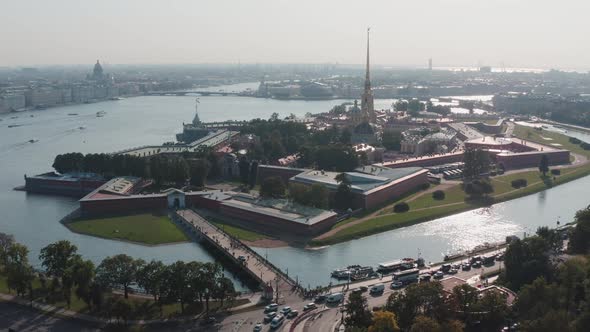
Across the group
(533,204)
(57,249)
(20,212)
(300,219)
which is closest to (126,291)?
(57,249)

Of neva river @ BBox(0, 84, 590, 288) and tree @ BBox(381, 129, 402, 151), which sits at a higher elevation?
tree @ BBox(381, 129, 402, 151)

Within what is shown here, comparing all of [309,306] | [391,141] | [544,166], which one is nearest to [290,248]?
[309,306]

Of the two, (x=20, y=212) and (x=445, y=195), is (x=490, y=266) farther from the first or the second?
(x=20, y=212)

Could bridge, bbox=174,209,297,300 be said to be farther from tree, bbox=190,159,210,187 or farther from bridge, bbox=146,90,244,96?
bridge, bbox=146,90,244,96

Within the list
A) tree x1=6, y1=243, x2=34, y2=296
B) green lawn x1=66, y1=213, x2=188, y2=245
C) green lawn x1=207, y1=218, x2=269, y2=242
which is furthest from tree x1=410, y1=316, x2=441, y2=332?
green lawn x1=66, y1=213, x2=188, y2=245

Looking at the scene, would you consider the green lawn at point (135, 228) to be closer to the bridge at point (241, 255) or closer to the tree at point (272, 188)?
the bridge at point (241, 255)

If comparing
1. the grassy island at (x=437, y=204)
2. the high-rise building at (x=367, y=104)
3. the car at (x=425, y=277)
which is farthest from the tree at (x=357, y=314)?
the high-rise building at (x=367, y=104)
